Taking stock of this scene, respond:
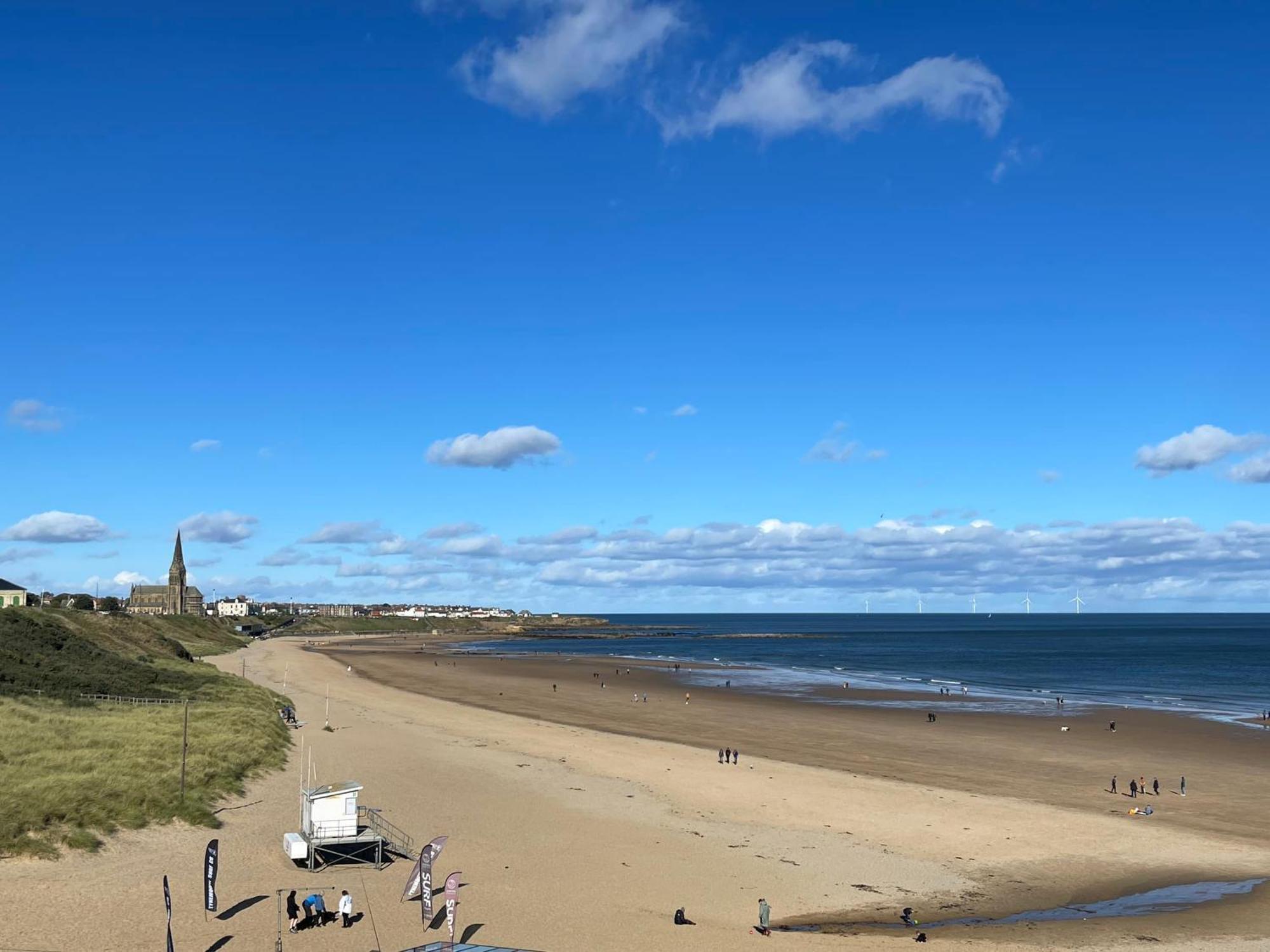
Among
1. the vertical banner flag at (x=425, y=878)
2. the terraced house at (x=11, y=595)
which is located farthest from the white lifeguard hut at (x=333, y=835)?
the terraced house at (x=11, y=595)

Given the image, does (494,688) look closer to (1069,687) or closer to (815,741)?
(815,741)

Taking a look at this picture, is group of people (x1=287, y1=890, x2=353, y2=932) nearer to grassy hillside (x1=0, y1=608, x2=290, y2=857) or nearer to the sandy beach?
the sandy beach

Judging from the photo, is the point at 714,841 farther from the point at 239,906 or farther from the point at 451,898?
the point at 239,906

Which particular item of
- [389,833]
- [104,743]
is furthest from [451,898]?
[104,743]

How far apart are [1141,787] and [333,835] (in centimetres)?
3776

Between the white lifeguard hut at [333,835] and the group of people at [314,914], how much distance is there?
4.17 m

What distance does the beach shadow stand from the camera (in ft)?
79.9

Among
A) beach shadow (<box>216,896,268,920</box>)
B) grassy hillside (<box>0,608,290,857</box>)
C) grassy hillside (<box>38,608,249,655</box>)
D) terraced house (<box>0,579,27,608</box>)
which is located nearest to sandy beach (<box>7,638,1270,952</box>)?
beach shadow (<box>216,896,268,920</box>)

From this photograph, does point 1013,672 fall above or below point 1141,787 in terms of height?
below

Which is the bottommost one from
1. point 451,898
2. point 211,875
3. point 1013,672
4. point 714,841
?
point 1013,672

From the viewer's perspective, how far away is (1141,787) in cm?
4631

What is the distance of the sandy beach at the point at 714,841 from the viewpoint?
24625 millimetres

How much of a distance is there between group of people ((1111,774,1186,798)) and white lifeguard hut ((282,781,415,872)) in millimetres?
34612

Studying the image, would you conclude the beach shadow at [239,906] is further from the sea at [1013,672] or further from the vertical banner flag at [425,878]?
the sea at [1013,672]
